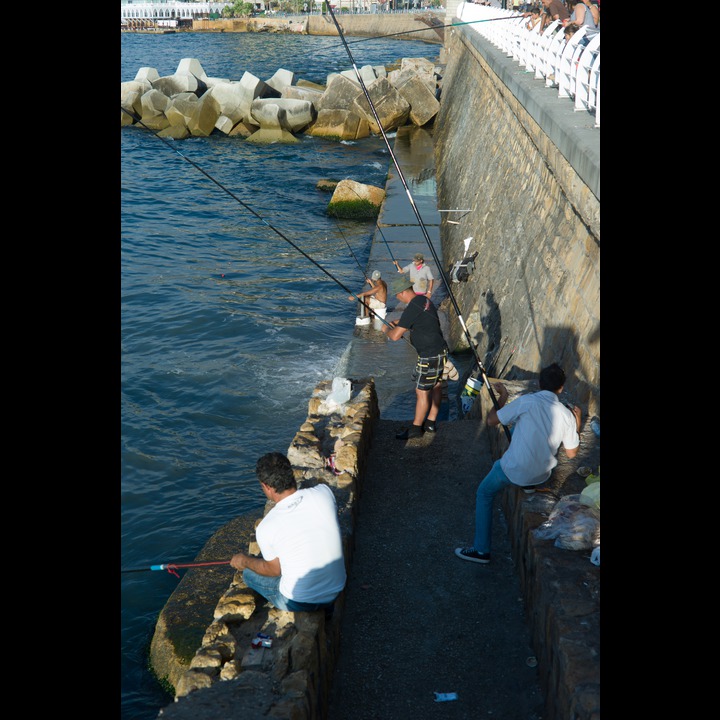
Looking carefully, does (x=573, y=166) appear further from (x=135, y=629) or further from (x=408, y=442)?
(x=135, y=629)

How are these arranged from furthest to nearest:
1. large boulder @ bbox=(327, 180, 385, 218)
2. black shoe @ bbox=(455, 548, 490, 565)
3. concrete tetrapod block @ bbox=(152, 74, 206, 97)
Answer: concrete tetrapod block @ bbox=(152, 74, 206, 97) → large boulder @ bbox=(327, 180, 385, 218) → black shoe @ bbox=(455, 548, 490, 565)

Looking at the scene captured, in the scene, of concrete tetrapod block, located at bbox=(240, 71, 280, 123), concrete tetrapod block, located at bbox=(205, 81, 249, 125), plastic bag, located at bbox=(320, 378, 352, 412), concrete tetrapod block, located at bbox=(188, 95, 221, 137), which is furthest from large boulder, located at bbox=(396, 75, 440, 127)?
plastic bag, located at bbox=(320, 378, 352, 412)

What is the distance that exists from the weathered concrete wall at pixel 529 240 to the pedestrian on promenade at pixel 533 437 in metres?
0.66

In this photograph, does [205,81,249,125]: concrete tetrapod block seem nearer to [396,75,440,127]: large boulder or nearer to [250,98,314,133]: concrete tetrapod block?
[250,98,314,133]: concrete tetrapod block

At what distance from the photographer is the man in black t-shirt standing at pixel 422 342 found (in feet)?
24.8

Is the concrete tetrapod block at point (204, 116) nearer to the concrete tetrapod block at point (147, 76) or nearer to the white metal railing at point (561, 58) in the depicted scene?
the concrete tetrapod block at point (147, 76)

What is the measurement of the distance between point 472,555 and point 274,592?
160 centimetres

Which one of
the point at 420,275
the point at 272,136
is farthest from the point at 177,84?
the point at 420,275

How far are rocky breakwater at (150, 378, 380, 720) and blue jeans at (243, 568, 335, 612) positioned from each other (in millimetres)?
50

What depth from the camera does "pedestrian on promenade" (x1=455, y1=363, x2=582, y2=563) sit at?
535cm

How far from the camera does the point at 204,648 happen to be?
4680 millimetres

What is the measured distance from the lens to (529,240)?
410 inches
